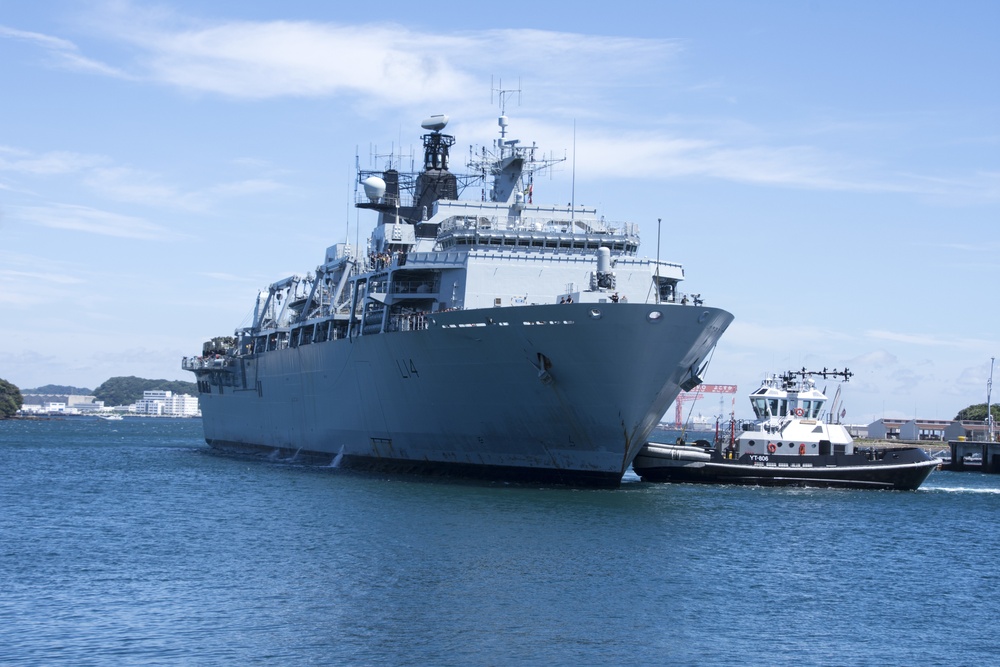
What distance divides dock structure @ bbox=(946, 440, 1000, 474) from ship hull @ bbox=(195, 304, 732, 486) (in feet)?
133

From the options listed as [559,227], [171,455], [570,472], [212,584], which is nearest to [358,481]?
[570,472]

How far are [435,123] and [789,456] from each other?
23.5m

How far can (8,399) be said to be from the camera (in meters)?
183

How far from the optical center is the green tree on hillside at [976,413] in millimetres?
109988

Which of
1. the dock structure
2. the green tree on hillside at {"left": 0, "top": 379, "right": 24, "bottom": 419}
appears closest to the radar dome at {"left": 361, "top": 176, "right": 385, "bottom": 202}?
the dock structure

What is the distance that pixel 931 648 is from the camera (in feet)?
58.8

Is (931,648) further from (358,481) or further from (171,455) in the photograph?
(171,455)

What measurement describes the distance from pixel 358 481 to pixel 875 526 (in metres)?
16.9

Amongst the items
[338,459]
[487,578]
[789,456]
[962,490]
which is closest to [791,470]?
[789,456]

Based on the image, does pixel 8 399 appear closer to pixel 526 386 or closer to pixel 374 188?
pixel 374 188

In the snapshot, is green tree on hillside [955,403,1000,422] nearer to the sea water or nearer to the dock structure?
the dock structure

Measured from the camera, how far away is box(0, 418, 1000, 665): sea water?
17.0 meters

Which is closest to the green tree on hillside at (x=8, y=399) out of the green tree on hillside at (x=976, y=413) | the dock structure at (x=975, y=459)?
the green tree on hillside at (x=976, y=413)

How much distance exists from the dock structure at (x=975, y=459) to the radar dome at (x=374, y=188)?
4005 cm
